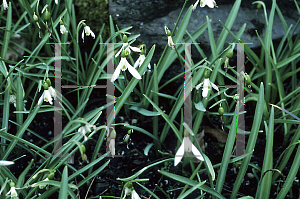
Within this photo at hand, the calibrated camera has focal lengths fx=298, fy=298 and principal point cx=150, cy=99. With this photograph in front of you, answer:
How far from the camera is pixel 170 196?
1.66 meters

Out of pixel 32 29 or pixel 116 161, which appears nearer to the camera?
pixel 116 161

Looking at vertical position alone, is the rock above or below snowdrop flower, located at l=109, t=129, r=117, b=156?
above

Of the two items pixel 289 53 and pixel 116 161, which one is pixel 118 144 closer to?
pixel 116 161

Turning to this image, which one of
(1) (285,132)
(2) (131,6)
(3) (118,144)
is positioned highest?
(2) (131,6)

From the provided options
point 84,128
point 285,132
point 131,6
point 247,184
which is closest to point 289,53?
point 285,132

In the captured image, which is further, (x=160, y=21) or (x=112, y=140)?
(x=160, y=21)

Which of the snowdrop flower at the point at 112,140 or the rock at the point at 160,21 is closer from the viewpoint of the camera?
the snowdrop flower at the point at 112,140

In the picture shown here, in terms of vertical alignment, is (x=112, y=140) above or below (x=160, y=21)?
below

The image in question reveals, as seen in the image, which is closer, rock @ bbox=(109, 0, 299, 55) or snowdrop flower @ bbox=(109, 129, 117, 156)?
snowdrop flower @ bbox=(109, 129, 117, 156)

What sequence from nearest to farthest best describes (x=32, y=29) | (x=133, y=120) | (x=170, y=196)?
(x=170, y=196) → (x=133, y=120) → (x=32, y=29)

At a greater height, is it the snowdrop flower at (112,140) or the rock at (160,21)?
the rock at (160,21)

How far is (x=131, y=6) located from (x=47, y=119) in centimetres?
101

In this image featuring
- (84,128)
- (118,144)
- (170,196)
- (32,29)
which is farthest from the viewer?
(32,29)

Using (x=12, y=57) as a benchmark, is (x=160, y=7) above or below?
above
